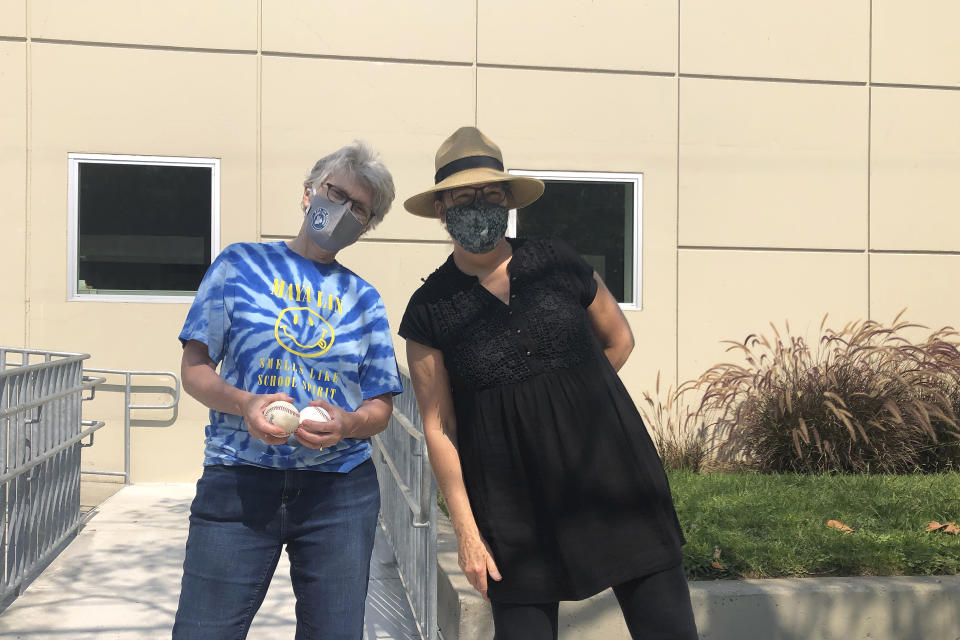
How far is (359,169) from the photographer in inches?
103

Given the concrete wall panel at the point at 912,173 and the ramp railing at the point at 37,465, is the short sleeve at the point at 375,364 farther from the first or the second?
the concrete wall panel at the point at 912,173

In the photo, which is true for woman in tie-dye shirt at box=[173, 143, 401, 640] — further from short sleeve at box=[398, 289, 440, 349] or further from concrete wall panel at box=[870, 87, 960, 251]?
concrete wall panel at box=[870, 87, 960, 251]

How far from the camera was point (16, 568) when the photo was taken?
462 cm

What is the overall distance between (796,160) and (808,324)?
1.51 m

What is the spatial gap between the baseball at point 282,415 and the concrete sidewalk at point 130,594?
243 cm

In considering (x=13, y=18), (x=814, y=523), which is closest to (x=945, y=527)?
(x=814, y=523)

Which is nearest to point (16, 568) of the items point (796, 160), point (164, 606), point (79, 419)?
point (164, 606)

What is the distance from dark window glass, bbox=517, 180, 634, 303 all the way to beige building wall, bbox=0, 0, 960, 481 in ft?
0.63

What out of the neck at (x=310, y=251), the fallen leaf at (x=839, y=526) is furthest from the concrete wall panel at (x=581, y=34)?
the neck at (x=310, y=251)

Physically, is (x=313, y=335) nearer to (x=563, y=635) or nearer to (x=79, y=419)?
(x=563, y=635)

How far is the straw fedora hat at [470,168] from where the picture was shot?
257 centimetres

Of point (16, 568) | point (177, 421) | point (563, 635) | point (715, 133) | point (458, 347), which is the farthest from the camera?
point (715, 133)

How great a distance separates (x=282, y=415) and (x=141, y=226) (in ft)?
20.0

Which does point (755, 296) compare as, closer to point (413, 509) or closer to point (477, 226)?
point (413, 509)
